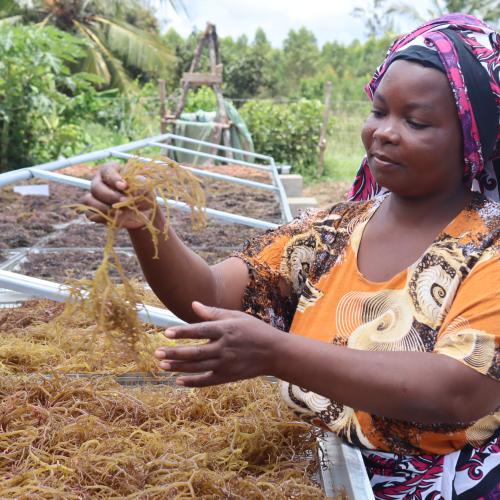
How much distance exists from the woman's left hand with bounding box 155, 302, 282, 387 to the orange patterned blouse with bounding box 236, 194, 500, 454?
33cm

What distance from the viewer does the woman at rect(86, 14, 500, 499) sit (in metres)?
1.19

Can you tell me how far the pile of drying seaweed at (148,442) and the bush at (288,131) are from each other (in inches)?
572

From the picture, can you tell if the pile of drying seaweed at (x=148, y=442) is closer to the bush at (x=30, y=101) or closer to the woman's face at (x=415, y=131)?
the woman's face at (x=415, y=131)

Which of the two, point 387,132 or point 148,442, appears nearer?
point 387,132

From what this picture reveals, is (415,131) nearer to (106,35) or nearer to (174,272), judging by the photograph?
(174,272)

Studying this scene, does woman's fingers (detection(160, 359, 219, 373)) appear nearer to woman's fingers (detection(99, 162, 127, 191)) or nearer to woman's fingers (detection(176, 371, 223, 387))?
woman's fingers (detection(176, 371, 223, 387))

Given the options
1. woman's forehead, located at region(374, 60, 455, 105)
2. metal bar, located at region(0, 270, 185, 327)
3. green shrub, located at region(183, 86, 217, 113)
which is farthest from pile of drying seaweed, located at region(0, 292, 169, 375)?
green shrub, located at region(183, 86, 217, 113)

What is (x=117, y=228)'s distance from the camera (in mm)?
1301

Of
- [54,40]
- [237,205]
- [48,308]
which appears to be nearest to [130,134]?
[54,40]

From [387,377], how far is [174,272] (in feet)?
1.73

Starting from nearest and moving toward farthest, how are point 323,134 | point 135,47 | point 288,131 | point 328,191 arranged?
point 328,191
point 323,134
point 288,131
point 135,47

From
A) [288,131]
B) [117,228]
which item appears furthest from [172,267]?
[288,131]

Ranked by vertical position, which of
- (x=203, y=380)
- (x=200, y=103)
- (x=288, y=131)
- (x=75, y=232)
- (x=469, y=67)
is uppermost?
Answer: (x=469, y=67)

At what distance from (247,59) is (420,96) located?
83.5 ft
